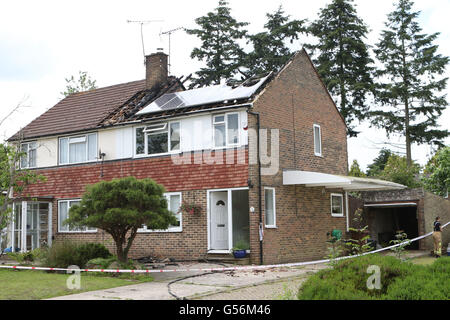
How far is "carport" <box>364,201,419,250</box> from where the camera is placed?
2595 cm

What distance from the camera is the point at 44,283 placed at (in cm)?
1252

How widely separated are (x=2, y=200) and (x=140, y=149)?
5.50 metres

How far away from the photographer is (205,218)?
19203 mm

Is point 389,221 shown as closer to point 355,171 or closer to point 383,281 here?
point 355,171

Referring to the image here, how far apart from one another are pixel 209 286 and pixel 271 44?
28.6m

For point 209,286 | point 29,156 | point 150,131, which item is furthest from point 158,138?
point 209,286

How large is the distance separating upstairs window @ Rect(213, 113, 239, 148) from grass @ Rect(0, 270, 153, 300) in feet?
21.7

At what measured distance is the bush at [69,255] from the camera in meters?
15.5

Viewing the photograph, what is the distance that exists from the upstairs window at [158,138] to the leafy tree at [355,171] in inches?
762

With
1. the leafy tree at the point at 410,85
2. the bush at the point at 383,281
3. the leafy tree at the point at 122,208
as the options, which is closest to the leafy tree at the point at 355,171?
the leafy tree at the point at 410,85

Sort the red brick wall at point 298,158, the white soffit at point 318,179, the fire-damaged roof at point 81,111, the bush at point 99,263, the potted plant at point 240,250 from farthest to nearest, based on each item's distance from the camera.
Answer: the fire-damaged roof at point 81,111, the red brick wall at point 298,158, the white soffit at point 318,179, the potted plant at point 240,250, the bush at point 99,263

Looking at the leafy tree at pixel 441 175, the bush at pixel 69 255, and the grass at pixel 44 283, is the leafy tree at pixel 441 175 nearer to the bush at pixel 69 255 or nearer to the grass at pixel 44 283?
the bush at pixel 69 255
